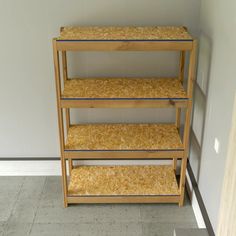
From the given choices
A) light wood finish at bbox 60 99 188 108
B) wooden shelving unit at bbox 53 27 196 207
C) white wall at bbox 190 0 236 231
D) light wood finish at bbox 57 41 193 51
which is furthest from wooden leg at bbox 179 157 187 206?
light wood finish at bbox 57 41 193 51

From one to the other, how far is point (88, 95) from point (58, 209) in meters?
0.95

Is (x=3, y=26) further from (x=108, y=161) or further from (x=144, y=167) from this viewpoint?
(x=144, y=167)

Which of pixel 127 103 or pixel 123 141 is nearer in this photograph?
pixel 127 103

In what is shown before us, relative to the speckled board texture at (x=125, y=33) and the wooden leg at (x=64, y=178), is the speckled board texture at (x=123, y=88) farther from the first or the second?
the wooden leg at (x=64, y=178)

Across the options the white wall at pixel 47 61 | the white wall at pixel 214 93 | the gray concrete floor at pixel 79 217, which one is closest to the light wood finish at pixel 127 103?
the white wall at pixel 214 93

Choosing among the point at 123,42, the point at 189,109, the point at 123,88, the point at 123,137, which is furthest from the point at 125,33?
the point at 123,137

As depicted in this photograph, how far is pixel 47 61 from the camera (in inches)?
111

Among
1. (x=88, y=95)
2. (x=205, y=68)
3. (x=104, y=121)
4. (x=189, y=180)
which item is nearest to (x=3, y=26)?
(x=88, y=95)

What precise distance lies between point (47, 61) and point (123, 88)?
65cm

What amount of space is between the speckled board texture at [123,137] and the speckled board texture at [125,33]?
2.58 ft

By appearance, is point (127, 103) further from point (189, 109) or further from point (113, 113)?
point (113, 113)

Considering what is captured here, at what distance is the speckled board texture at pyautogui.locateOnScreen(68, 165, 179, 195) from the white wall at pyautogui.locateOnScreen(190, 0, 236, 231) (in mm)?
281

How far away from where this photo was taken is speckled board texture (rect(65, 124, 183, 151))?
2691 mm

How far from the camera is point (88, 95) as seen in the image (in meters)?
2.51
